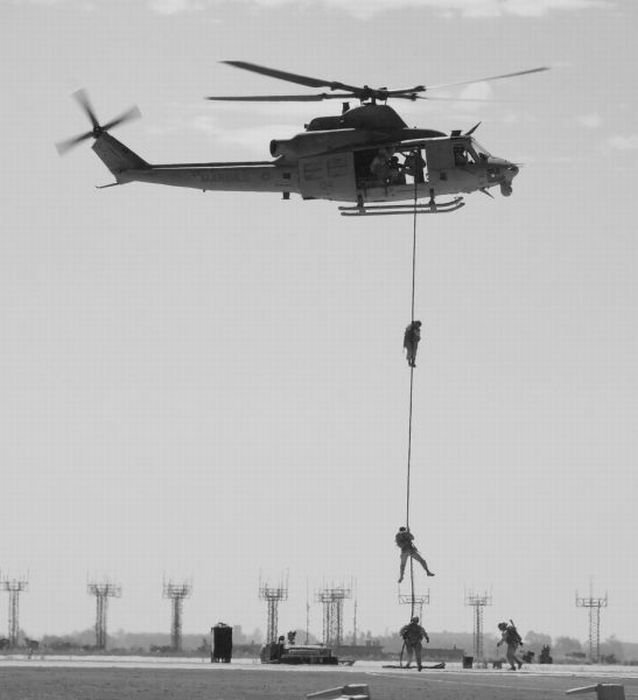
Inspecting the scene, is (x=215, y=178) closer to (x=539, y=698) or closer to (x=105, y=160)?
(x=105, y=160)

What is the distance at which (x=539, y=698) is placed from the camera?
3712 centimetres

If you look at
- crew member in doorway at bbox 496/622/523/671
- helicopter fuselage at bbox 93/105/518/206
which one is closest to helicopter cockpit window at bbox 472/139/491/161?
helicopter fuselage at bbox 93/105/518/206

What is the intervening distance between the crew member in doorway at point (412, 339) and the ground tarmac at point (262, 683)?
8129mm

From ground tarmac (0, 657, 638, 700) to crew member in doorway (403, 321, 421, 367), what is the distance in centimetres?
813

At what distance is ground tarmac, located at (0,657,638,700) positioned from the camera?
37750mm

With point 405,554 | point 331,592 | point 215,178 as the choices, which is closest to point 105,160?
point 215,178

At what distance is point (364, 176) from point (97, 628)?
131419mm

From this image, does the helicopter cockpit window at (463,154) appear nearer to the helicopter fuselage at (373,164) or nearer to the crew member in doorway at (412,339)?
the helicopter fuselage at (373,164)

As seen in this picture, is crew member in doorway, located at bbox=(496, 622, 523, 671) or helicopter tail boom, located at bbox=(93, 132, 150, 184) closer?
crew member in doorway, located at bbox=(496, 622, 523, 671)

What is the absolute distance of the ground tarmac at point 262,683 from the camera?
124 feet

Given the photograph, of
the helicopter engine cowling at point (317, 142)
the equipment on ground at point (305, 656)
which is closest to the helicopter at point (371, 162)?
the helicopter engine cowling at point (317, 142)

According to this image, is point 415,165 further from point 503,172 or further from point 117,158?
point 117,158

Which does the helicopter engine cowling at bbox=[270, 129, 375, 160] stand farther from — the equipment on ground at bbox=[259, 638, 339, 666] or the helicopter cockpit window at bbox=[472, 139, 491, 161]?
the equipment on ground at bbox=[259, 638, 339, 666]

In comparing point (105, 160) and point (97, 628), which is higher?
point (105, 160)
